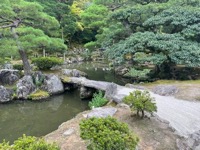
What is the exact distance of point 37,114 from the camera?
13.0 meters

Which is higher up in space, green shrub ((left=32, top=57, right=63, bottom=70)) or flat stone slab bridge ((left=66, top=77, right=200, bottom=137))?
green shrub ((left=32, top=57, right=63, bottom=70))

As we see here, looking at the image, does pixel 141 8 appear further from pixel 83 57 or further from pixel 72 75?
pixel 83 57

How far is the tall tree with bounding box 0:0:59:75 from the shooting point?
54.1ft

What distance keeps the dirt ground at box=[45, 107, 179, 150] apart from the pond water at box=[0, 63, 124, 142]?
248cm

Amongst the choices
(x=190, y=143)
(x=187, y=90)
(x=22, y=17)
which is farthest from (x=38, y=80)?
(x=190, y=143)

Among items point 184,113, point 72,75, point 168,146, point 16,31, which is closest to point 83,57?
point 72,75

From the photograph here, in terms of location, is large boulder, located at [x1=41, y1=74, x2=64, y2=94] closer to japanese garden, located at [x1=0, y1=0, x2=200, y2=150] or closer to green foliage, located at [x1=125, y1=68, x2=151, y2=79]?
japanese garden, located at [x1=0, y1=0, x2=200, y2=150]

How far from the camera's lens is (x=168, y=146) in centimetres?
722

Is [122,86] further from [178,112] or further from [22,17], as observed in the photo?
[22,17]

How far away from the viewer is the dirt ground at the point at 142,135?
7.20 metres

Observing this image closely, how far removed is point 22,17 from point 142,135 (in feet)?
43.5

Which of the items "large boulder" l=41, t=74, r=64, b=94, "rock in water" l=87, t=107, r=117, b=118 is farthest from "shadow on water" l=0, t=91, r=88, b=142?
"rock in water" l=87, t=107, r=117, b=118

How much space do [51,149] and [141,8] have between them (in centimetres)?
1421

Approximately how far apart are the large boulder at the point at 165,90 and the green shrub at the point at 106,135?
7786 mm
